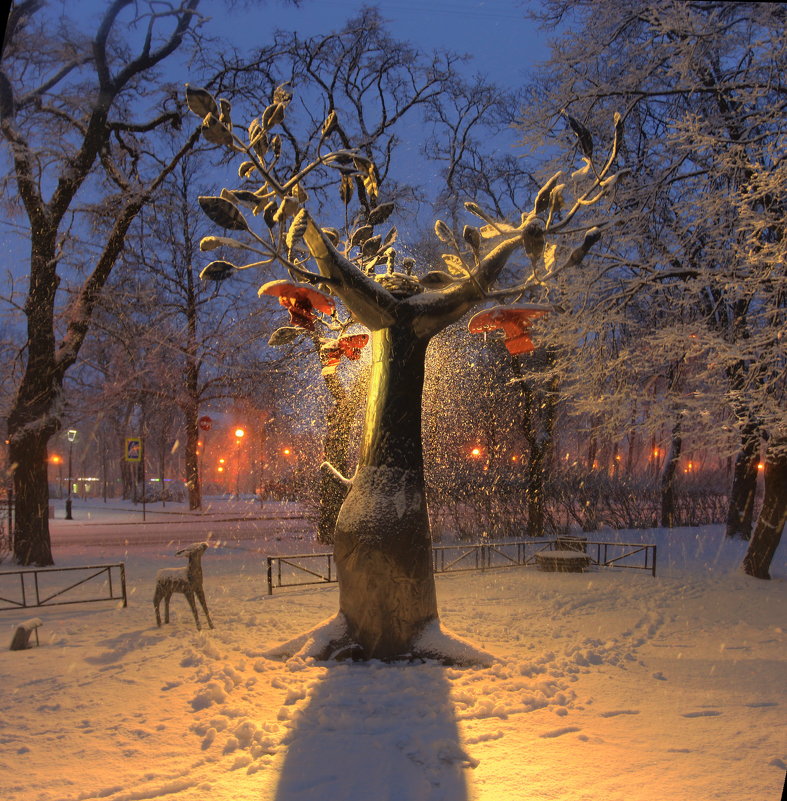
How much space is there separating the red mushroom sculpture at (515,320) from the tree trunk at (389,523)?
1.04 m

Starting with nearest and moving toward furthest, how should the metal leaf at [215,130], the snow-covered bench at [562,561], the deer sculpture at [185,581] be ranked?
the metal leaf at [215,130] → the deer sculpture at [185,581] → the snow-covered bench at [562,561]

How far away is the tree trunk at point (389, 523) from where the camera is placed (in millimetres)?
6086

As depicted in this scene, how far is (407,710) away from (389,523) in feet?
5.72

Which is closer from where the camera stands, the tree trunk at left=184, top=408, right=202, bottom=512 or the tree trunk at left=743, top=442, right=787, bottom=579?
the tree trunk at left=743, top=442, right=787, bottom=579

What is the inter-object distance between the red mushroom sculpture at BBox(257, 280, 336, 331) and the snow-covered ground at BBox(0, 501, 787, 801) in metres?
3.21

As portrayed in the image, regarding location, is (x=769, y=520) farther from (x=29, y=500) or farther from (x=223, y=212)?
(x=29, y=500)

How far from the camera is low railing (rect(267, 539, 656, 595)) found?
11305mm

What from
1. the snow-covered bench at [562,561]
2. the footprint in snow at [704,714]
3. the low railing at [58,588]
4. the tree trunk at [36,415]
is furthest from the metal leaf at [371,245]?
the tree trunk at [36,415]

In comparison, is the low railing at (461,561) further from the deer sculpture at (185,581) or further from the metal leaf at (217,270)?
the metal leaf at (217,270)

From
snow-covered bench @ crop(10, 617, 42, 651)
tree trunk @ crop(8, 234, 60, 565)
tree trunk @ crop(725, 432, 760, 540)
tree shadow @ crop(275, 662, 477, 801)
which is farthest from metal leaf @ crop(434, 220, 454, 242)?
tree trunk @ crop(725, 432, 760, 540)

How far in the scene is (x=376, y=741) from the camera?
429cm

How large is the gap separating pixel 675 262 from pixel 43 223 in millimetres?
13279

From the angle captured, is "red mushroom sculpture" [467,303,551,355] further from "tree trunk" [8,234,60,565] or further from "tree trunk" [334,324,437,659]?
"tree trunk" [8,234,60,565]

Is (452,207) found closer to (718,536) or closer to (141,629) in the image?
(718,536)
